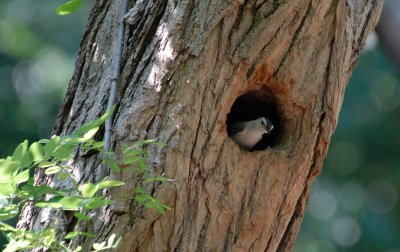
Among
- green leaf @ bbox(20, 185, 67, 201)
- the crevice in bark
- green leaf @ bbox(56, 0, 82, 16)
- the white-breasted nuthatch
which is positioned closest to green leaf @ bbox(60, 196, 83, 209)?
green leaf @ bbox(20, 185, 67, 201)

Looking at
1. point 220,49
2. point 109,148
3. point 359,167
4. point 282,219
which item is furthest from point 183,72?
point 359,167

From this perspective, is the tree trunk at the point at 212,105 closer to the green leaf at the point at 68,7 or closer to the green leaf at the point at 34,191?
the green leaf at the point at 68,7

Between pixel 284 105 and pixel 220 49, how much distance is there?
62 cm

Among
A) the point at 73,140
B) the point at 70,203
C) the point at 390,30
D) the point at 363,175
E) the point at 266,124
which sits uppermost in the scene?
the point at 390,30

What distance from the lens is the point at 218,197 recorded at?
445cm

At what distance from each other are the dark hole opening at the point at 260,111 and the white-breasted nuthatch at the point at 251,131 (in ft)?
0.10

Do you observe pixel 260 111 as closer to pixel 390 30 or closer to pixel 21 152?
pixel 390 30

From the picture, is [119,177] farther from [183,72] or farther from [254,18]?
[254,18]

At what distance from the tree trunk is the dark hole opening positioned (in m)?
0.14

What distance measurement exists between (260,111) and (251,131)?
324 mm

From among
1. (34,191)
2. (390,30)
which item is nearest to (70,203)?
(34,191)

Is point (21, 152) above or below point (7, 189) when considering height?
above

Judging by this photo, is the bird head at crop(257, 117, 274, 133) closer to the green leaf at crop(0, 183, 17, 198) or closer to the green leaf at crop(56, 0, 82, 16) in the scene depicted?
the green leaf at crop(56, 0, 82, 16)

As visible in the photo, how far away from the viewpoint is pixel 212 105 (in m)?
4.50
